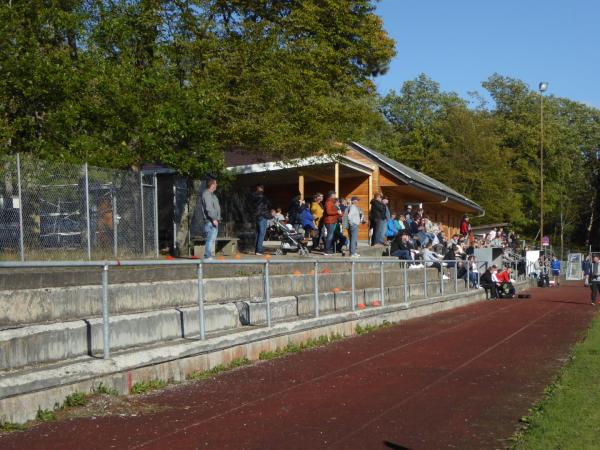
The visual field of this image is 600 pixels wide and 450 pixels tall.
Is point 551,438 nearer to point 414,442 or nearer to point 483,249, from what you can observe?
point 414,442

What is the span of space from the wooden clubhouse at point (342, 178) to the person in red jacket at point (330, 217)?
58.6 inches

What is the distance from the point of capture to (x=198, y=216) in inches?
957

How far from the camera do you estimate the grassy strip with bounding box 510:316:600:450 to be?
6965 mm

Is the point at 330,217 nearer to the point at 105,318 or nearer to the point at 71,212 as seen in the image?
the point at 71,212

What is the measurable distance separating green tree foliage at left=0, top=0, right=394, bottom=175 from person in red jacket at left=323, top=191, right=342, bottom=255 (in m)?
1.51

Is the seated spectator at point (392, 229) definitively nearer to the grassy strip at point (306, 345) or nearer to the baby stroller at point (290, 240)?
the baby stroller at point (290, 240)

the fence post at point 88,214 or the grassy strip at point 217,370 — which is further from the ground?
the fence post at point 88,214

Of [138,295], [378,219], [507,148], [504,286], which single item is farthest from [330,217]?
[507,148]

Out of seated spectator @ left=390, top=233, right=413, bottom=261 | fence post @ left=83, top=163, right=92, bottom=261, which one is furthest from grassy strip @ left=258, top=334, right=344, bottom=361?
seated spectator @ left=390, top=233, right=413, bottom=261

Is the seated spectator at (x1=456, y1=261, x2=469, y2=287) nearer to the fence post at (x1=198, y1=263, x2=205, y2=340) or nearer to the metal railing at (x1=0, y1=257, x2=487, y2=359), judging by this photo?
the metal railing at (x1=0, y1=257, x2=487, y2=359)

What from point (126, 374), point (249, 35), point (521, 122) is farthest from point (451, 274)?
point (521, 122)

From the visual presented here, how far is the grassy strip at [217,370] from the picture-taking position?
1056 centimetres

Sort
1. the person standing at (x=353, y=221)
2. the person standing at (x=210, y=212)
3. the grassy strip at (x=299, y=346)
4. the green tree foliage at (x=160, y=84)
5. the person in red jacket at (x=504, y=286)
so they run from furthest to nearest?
1. the person in red jacket at (x=504, y=286)
2. the person standing at (x=353, y=221)
3. the green tree foliage at (x=160, y=84)
4. the person standing at (x=210, y=212)
5. the grassy strip at (x=299, y=346)

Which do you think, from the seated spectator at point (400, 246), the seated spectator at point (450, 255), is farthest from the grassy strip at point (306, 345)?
the seated spectator at point (450, 255)
